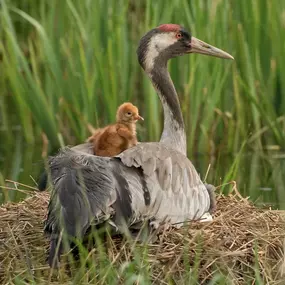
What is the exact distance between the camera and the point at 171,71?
363 inches

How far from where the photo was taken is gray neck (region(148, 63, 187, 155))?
23.6ft

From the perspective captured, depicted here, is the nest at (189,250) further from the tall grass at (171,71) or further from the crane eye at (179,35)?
the tall grass at (171,71)

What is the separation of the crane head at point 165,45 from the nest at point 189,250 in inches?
43.9

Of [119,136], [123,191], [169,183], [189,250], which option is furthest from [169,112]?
[123,191]

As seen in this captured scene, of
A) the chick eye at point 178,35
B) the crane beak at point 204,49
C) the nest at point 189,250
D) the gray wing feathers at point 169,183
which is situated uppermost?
the chick eye at point 178,35

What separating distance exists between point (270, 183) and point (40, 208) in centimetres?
225

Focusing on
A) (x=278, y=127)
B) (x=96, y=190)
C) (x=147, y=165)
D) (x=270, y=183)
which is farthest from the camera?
(x=278, y=127)

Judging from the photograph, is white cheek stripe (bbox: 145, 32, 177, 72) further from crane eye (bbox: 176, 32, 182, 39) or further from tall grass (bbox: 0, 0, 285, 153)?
tall grass (bbox: 0, 0, 285, 153)

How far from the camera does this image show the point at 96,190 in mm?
5770

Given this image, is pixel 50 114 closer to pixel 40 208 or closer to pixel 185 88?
pixel 185 88

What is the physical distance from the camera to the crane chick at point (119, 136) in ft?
24.0

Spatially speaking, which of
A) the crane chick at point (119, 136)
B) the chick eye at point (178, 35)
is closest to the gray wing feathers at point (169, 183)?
the crane chick at point (119, 136)

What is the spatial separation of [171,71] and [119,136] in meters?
1.93

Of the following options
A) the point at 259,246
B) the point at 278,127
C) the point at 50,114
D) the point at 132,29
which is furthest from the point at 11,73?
the point at 259,246
